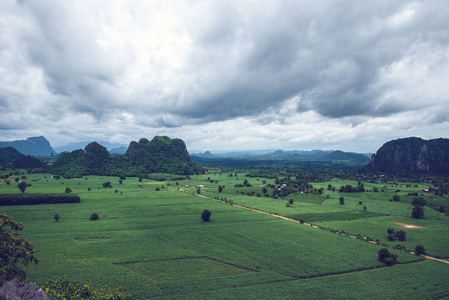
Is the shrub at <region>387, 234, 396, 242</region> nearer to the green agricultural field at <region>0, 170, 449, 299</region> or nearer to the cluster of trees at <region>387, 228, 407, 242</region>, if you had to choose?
the cluster of trees at <region>387, 228, 407, 242</region>

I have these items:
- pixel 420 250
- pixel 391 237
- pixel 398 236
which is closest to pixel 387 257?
pixel 420 250

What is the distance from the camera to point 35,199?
88.9 meters

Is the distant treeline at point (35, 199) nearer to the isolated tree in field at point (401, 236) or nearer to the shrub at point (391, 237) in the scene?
the shrub at point (391, 237)

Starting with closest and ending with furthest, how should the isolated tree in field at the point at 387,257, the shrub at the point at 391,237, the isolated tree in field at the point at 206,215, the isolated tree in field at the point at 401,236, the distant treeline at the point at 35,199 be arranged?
the isolated tree in field at the point at 387,257
the isolated tree in field at the point at 401,236
the shrub at the point at 391,237
the isolated tree in field at the point at 206,215
the distant treeline at the point at 35,199

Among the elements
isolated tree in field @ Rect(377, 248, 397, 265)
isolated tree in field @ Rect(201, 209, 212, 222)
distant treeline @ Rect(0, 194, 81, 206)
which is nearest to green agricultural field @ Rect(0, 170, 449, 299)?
isolated tree in field @ Rect(377, 248, 397, 265)

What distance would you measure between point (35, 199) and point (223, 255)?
259 feet

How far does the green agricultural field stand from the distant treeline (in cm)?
409

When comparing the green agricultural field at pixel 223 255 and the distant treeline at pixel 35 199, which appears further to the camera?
the distant treeline at pixel 35 199

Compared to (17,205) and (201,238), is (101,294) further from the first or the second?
(17,205)

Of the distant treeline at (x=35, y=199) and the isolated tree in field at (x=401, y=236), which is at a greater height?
the distant treeline at (x=35, y=199)

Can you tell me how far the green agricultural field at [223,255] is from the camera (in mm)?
37594

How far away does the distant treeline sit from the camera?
84.6 metres

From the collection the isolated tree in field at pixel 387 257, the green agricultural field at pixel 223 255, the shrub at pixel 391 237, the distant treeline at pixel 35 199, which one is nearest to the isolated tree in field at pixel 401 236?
the shrub at pixel 391 237

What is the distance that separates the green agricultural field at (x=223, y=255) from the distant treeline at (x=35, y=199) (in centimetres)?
409
